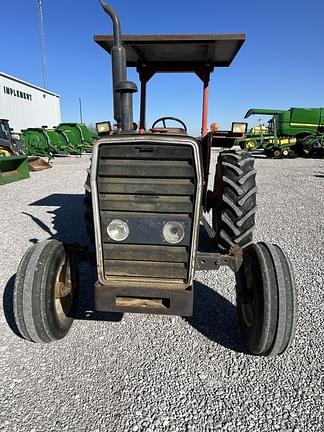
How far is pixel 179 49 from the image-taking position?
3166mm

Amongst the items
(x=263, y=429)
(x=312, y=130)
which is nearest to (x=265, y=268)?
(x=263, y=429)

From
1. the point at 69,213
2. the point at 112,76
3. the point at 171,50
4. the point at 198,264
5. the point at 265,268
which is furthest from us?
the point at 69,213

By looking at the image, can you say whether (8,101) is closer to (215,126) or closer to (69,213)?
(69,213)

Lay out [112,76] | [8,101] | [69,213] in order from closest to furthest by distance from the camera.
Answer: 1. [112,76]
2. [69,213]
3. [8,101]

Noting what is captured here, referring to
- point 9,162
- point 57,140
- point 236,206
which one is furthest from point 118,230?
point 57,140

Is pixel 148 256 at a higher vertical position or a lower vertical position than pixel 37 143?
lower

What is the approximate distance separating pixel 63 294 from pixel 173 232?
0.98m

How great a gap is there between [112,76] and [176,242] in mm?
1361

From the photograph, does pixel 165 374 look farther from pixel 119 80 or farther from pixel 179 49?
pixel 179 49

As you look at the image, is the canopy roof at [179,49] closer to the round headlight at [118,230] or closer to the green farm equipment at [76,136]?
the round headlight at [118,230]

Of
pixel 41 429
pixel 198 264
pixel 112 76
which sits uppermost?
pixel 112 76

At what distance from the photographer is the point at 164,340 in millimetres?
2271

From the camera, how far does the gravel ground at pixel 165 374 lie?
5.41ft

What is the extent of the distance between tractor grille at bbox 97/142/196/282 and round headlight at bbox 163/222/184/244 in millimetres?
25
